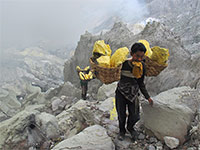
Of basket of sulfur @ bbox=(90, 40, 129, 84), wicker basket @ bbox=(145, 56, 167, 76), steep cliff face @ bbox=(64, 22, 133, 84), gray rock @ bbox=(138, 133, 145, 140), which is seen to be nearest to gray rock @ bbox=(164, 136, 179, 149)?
gray rock @ bbox=(138, 133, 145, 140)

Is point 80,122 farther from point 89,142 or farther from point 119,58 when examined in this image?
point 119,58

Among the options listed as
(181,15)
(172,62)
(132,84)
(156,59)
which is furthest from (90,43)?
(181,15)

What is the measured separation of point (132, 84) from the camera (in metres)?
2.48

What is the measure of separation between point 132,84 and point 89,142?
1.21 meters

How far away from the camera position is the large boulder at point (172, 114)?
2674 mm

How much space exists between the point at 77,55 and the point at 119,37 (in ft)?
14.9

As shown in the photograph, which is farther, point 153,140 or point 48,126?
point 48,126

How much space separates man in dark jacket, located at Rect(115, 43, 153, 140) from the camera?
2240mm

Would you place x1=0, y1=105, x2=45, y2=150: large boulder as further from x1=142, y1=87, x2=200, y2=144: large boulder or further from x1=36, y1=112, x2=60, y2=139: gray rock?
x1=142, y1=87, x2=200, y2=144: large boulder

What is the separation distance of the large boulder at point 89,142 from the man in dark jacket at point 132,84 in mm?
317

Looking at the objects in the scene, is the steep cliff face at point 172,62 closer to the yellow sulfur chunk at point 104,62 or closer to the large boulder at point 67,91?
the yellow sulfur chunk at point 104,62

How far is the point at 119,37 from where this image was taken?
8.59 meters

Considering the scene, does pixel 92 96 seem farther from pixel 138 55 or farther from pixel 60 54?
pixel 60 54

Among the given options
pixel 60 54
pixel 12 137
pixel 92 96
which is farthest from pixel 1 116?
pixel 60 54
